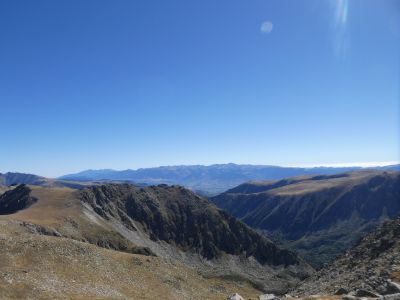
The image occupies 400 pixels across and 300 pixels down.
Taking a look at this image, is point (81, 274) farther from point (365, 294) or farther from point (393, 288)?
point (393, 288)

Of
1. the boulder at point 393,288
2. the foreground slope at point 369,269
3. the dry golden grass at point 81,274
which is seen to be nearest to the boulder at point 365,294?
the foreground slope at point 369,269

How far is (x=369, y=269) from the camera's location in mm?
52625

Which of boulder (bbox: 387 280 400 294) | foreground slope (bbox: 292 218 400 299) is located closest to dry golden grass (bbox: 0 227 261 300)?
foreground slope (bbox: 292 218 400 299)

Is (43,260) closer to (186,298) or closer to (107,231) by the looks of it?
(186,298)

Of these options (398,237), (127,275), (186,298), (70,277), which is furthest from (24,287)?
(398,237)

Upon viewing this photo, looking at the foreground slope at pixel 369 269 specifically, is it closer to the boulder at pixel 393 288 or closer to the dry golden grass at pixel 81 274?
the boulder at pixel 393 288

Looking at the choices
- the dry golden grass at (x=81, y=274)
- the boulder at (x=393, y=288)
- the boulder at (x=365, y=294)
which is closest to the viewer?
the boulder at (x=365, y=294)

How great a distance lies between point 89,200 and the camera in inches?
7328

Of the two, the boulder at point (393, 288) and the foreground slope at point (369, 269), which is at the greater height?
the boulder at point (393, 288)

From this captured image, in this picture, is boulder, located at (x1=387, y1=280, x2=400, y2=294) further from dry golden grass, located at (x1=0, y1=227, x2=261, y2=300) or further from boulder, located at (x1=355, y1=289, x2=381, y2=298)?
dry golden grass, located at (x1=0, y1=227, x2=261, y2=300)

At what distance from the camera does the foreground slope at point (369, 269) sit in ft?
140

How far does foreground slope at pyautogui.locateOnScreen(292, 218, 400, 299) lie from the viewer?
42.6m

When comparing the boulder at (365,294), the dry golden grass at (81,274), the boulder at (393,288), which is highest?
the boulder at (393,288)

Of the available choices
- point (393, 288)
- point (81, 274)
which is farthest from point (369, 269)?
point (81, 274)
